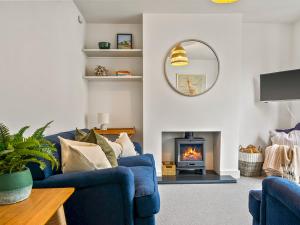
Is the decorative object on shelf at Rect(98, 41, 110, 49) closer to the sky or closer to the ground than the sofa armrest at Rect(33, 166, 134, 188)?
closer to the sky

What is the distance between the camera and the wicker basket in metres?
4.16

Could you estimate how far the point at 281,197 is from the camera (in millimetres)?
1306

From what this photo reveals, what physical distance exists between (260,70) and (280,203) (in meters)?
3.67

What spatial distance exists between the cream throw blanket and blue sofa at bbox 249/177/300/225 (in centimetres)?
215

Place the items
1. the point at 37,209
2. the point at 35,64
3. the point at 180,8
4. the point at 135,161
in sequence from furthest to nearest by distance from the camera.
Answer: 1. the point at 180,8
2. the point at 35,64
3. the point at 135,161
4. the point at 37,209

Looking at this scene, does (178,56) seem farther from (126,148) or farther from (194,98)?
(126,148)

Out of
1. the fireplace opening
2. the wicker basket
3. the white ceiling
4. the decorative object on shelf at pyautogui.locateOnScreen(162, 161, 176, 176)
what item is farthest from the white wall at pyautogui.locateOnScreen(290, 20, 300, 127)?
the decorative object on shelf at pyautogui.locateOnScreen(162, 161, 176, 176)

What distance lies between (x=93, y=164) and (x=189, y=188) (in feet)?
6.52

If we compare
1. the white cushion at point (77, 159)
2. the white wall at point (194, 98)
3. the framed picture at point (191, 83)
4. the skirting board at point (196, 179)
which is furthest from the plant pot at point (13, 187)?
the framed picture at point (191, 83)

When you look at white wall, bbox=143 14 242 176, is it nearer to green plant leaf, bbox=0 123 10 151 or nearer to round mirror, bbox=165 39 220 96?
round mirror, bbox=165 39 220 96

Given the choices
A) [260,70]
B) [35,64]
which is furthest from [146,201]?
[260,70]

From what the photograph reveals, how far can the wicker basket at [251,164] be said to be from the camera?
4.16 meters

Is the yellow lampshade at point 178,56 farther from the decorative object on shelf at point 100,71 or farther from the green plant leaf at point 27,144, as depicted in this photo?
the green plant leaf at point 27,144

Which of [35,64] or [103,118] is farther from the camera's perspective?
[103,118]
